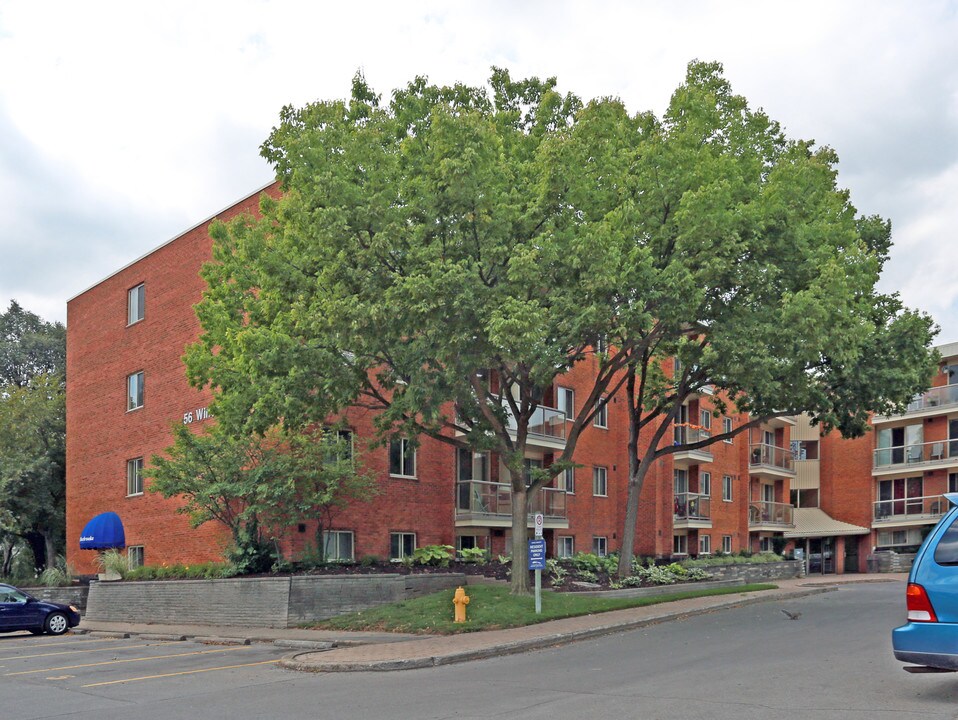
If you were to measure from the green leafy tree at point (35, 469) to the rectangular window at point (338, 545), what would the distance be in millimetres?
15687

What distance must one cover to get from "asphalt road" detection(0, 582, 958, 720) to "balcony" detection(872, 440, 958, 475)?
33.3 metres

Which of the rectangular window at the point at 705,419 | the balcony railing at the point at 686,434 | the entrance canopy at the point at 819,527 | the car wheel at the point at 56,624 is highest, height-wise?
the rectangular window at the point at 705,419

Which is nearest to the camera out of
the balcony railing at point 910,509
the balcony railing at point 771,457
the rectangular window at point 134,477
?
the rectangular window at point 134,477

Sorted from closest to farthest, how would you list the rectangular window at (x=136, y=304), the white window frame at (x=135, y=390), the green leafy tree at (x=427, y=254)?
the green leafy tree at (x=427, y=254) → the white window frame at (x=135, y=390) → the rectangular window at (x=136, y=304)

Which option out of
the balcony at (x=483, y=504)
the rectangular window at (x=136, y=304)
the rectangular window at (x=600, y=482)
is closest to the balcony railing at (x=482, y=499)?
the balcony at (x=483, y=504)

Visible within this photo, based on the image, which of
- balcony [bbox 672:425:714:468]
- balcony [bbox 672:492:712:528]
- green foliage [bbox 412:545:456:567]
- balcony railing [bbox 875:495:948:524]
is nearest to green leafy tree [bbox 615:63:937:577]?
green foliage [bbox 412:545:456:567]

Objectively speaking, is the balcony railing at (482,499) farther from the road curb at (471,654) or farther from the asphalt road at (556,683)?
the asphalt road at (556,683)

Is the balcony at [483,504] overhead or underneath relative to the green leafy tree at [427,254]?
underneath

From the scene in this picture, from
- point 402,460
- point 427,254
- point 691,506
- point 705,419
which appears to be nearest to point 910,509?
point 705,419

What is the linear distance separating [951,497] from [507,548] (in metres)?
25.9

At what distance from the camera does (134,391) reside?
34531 millimetres

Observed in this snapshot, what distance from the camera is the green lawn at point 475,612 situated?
19.2 meters

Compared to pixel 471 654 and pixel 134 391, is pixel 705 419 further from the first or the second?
pixel 471 654

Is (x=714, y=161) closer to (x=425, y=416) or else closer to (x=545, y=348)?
(x=545, y=348)
